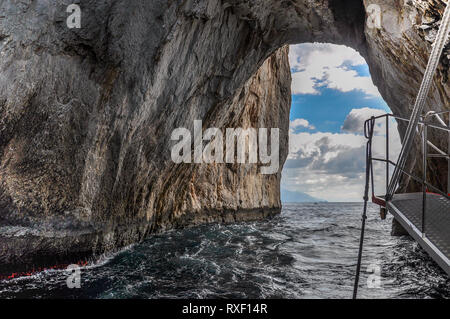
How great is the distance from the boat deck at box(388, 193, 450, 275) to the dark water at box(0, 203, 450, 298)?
170cm

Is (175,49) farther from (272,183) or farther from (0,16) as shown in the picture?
(272,183)

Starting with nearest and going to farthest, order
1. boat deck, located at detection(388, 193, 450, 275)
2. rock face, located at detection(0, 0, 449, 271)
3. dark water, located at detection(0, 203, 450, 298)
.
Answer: boat deck, located at detection(388, 193, 450, 275) < dark water, located at detection(0, 203, 450, 298) < rock face, located at detection(0, 0, 449, 271)

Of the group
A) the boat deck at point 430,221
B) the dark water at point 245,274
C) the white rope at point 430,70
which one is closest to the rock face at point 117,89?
the dark water at point 245,274

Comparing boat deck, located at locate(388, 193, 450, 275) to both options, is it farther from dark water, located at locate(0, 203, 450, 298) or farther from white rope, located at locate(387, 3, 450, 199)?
dark water, located at locate(0, 203, 450, 298)

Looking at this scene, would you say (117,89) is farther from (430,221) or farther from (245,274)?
(430,221)

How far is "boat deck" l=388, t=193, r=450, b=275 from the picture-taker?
2859mm

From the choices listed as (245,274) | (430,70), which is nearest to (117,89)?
(245,274)

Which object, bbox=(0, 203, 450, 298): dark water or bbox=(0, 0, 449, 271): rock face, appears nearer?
bbox=(0, 203, 450, 298): dark water

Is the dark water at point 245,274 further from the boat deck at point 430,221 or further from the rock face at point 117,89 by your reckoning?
the boat deck at point 430,221

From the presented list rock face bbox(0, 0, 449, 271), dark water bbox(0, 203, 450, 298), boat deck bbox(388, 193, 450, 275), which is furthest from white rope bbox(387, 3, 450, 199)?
rock face bbox(0, 0, 449, 271)

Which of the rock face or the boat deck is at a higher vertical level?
the rock face

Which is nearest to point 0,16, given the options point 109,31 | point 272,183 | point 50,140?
point 109,31

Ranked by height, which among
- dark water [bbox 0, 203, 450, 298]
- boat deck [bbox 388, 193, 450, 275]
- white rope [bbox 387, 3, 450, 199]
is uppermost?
white rope [bbox 387, 3, 450, 199]

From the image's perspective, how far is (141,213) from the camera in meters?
9.41
